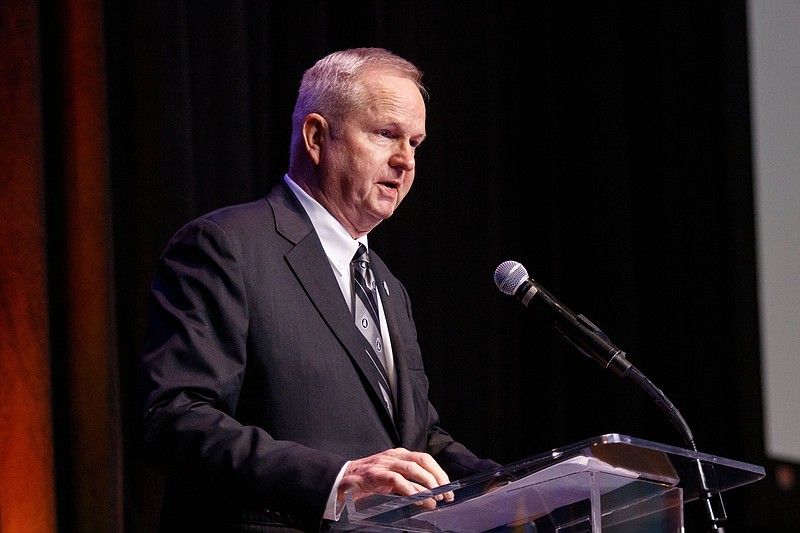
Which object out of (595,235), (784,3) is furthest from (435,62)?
(784,3)

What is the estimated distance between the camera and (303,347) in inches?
81.4

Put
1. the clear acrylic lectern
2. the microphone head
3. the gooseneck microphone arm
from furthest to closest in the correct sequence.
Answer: the microphone head → the gooseneck microphone arm → the clear acrylic lectern

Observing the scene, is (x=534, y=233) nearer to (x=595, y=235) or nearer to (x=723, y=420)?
(x=595, y=235)

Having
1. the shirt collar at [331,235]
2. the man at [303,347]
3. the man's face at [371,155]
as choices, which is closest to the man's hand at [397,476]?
the man at [303,347]

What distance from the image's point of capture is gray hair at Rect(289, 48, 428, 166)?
7.89ft

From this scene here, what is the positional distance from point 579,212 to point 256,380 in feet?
9.58

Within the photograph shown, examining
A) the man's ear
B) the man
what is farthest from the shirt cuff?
the man's ear

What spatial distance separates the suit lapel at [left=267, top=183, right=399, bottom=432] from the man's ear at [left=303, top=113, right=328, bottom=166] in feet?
0.61

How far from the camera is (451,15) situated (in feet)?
14.3

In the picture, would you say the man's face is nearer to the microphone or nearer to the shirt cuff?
the microphone

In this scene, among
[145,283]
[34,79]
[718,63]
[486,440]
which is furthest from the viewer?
[718,63]

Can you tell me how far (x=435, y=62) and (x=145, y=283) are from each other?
5.74ft

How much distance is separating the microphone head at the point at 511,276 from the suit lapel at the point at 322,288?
35cm

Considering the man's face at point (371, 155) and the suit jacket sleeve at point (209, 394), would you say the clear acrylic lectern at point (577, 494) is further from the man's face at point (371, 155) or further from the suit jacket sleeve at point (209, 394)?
the man's face at point (371, 155)
